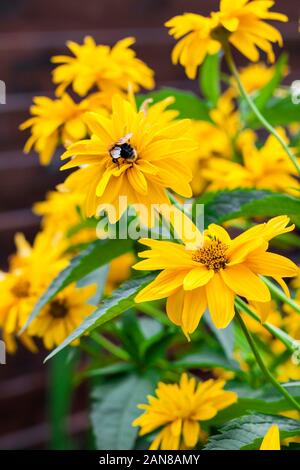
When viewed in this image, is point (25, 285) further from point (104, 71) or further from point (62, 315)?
point (104, 71)

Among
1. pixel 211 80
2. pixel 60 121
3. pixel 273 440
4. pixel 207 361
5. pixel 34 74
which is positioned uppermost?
pixel 34 74

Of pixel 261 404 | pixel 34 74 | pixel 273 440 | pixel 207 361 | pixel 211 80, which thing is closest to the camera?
pixel 273 440

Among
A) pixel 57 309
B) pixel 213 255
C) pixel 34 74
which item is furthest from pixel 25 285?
pixel 34 74

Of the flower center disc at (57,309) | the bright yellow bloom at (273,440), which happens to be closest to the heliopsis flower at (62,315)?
the flower center disc at (57,309)

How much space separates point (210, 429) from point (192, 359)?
0.09 meters

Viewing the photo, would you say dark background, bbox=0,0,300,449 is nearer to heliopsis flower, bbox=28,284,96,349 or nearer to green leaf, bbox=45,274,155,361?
heliopsis flower, bbox=28,284,96,349

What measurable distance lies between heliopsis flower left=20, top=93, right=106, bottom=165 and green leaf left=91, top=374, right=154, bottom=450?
164mm

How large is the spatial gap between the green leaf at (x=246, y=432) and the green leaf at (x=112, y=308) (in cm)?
7

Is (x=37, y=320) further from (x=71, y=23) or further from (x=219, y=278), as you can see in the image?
(x=71, y=23)

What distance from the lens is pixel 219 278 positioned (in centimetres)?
35

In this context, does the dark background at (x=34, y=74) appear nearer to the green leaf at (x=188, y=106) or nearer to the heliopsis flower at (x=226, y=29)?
the green leaf at (x=188, y=106)

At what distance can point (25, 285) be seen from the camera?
0.58 metres

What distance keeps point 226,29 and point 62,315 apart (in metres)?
0.22

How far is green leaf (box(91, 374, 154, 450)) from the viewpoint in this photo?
501 mm
